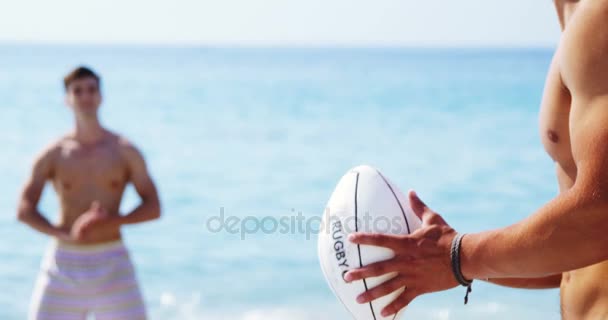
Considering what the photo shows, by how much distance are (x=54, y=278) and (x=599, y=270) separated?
12.5ft

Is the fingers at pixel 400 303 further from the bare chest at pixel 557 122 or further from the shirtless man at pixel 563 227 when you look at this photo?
the bare chest at pixel 557 122

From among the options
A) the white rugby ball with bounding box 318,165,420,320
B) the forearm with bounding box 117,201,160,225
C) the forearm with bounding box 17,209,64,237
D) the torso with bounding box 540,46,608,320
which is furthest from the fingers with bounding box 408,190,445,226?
the forearm with bounding box 17,209,64,237

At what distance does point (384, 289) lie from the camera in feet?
6.81

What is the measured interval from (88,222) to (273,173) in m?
12.6

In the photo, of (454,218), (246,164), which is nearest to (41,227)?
(454,218)

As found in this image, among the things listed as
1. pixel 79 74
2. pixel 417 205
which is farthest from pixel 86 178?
pixel 417 205

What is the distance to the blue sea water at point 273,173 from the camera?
928 centimetres

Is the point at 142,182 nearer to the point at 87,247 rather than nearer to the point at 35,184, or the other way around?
the point at 87,247

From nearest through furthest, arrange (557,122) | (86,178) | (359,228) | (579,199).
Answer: (579,199) → (557,122) → (359,228) → (86,178)

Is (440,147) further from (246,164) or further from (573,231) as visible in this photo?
(573,231)

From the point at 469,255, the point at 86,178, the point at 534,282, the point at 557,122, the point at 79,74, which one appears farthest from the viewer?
the point at 79,74

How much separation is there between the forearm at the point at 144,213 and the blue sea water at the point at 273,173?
333cm

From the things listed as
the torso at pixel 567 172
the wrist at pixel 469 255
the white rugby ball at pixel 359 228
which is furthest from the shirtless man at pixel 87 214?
the wrist at pixel 469 255

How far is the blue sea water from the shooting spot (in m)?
9.28
